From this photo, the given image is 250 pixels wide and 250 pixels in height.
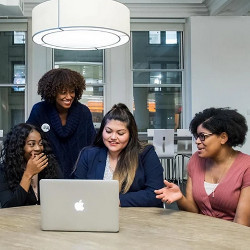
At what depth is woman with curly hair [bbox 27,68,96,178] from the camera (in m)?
2.41

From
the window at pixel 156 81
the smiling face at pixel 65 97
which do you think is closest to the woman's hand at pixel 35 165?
the smiling face at pixel 65 97

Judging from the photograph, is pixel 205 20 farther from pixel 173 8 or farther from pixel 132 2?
pixel 132 2

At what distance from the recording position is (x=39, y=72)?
6535 mm

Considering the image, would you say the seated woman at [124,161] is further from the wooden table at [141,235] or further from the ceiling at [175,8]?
the ceiling at [175,8]

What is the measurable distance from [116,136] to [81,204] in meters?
0.66

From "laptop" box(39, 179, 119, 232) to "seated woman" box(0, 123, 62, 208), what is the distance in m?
0.62

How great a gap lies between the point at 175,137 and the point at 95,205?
4358 mm

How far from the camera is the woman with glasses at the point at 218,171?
5.41 ft

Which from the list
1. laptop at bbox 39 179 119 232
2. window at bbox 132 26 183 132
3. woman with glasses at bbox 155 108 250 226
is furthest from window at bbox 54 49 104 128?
laptop at bbox 39 179 119 232

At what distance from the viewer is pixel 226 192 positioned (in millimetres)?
1655

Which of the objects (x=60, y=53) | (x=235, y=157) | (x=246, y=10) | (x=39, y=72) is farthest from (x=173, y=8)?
(x=235, y=157)

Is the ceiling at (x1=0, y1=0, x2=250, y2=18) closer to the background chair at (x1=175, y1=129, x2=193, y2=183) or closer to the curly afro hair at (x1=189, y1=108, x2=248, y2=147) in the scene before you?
the background chair at (x1=175, y1=129, x2=193, y2=183)

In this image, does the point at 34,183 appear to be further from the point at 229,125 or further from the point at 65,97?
the point at 229,125

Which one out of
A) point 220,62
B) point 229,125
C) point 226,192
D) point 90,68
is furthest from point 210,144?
point 90,68
